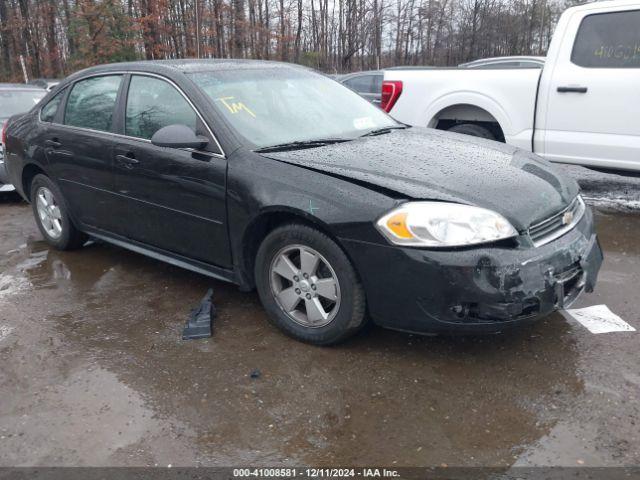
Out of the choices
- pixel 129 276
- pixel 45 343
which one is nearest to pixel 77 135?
pixel 129 276

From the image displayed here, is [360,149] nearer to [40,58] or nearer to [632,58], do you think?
[632,58]

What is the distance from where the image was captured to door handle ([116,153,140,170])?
4.06 meters

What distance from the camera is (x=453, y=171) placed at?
10.7 feet

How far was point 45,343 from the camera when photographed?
361 cm

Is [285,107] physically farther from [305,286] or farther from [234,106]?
[305,286]

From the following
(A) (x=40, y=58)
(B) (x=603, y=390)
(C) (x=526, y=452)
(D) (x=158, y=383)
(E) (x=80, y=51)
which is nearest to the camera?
(C) (x=526, y=452)

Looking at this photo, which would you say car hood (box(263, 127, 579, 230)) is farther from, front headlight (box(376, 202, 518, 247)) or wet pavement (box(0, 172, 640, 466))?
wet pavement (box(0, 172, 640, 466))

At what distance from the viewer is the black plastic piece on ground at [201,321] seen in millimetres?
3596

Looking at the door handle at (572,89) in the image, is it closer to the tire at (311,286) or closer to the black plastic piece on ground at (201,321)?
the tire at (311,286)

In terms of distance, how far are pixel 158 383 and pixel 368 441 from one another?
3.96 feet

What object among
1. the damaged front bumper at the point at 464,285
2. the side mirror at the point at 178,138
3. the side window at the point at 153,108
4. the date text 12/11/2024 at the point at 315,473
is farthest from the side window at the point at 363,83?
the date text 12/11/2024 at the point at 315,473

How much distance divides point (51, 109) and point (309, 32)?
1218 inches

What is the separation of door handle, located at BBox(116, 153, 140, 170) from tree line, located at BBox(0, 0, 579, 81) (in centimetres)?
2662

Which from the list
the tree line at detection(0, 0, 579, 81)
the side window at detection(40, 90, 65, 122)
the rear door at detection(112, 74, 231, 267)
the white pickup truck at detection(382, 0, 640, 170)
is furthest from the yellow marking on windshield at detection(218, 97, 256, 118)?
the tree line at detection(0, 0, 579, 81)
